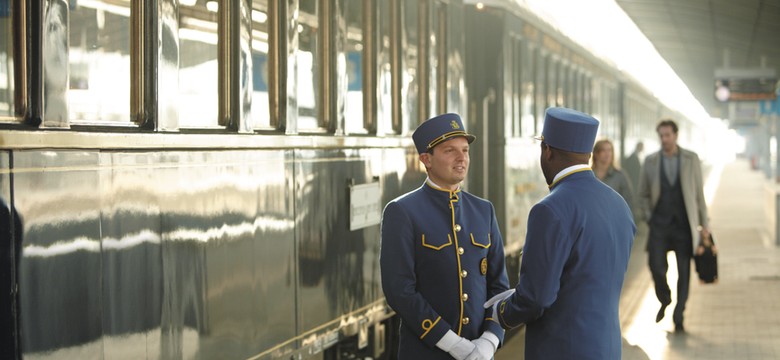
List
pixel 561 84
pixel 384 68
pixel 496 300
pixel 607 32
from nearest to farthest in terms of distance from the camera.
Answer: pixel 496 300 → pixel 384 68 → pixel 561 84 → pixel 607 32

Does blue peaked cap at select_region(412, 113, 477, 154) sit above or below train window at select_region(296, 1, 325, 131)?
below

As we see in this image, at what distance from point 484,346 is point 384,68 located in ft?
8.39

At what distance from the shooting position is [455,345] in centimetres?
449

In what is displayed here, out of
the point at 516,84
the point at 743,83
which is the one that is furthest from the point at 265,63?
the point at 743,83

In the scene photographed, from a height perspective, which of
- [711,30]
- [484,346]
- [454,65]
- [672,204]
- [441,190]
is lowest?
[484,346]

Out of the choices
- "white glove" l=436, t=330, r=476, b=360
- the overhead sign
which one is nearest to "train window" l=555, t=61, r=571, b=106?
"white glove" l=436, t=330, r=476, b=360

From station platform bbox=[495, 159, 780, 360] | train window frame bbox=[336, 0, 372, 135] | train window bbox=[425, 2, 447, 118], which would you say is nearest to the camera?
train window frame bbox=[336, 0, 372, 135]

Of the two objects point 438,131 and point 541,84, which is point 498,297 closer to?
point 438,131

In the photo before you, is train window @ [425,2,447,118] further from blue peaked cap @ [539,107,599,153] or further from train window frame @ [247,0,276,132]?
blue peaked cap @ [539,107,599,153]

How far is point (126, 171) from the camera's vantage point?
3877 mm

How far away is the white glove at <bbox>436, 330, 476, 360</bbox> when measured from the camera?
448 cm

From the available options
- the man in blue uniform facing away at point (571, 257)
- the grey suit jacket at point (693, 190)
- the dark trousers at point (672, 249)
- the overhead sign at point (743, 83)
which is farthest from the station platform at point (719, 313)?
the overhead sign at point (743, 83)

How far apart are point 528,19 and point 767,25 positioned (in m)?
15.6

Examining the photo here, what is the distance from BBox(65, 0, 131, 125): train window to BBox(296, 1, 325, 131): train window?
1.61 meters
